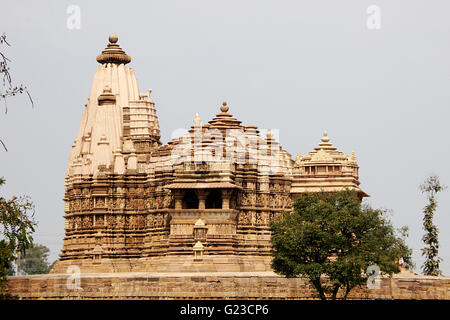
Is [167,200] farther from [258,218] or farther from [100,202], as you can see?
[258,218]

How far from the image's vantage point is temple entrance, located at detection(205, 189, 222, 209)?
7019 cm

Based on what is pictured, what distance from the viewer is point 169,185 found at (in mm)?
69188

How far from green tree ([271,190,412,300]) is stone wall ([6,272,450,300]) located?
175 centimetres

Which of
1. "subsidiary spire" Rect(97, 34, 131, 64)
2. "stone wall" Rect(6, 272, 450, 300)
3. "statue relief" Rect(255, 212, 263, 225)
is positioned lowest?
"stone wall" Rect(6, 272, 450, 300)

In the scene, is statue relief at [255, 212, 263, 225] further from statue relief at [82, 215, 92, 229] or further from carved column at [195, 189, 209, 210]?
statue relief at [82, 215, 92, 229]

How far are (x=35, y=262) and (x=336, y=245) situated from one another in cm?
8388

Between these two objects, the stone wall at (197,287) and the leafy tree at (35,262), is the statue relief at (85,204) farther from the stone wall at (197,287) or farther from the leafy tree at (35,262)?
the leafy tree at (35,262)

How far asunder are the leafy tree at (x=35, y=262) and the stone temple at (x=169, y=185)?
190 feet

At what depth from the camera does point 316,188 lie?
73562mm

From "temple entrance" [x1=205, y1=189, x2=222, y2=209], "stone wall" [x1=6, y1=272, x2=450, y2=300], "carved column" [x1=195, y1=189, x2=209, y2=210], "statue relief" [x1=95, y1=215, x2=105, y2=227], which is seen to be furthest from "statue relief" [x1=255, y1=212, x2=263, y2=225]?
"stone wall" [x1=6, y1=272, x2=450, y2=300]
